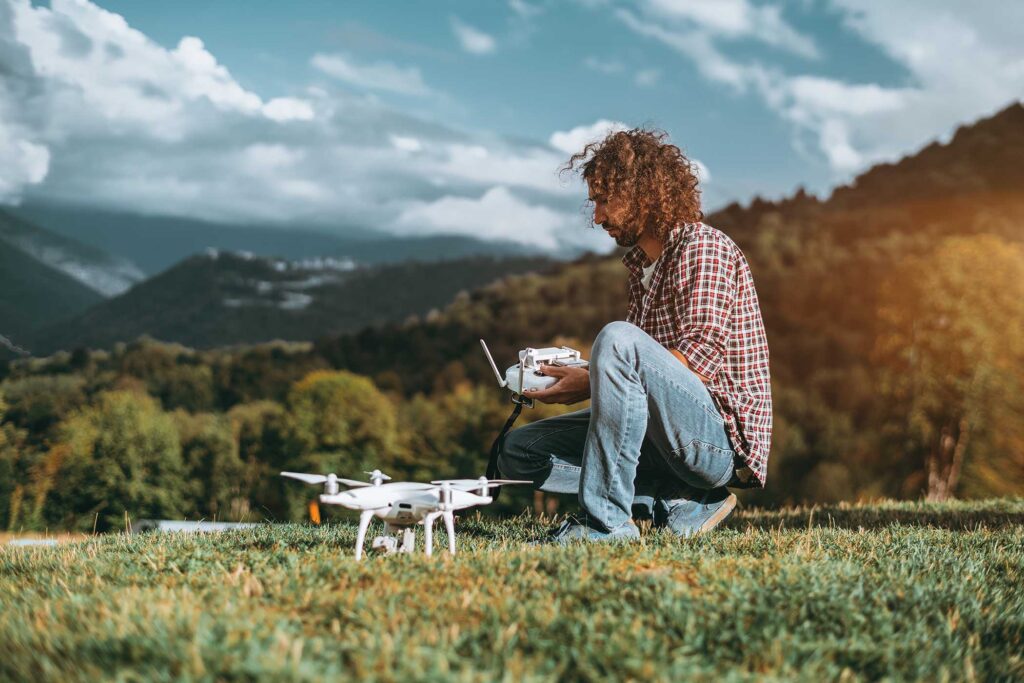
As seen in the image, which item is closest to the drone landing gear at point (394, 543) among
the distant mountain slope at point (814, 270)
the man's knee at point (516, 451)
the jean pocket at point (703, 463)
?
the man's knee at point (516, 451)

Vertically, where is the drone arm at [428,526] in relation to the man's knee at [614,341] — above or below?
below

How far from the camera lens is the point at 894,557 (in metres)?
4.01

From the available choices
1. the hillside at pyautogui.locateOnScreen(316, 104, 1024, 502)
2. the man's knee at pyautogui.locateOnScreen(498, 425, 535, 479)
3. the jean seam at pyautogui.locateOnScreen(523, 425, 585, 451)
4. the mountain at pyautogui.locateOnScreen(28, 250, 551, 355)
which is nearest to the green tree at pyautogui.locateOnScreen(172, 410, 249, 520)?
the hillside at pyautogui.locateOnScreen(316, 104, 1024, 502)

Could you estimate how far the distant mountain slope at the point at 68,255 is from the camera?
195 ft

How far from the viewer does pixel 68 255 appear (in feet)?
213

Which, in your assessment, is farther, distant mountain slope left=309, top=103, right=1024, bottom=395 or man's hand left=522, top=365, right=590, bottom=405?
distant mountain slope left=309, top=103, right=1024, bottom=395

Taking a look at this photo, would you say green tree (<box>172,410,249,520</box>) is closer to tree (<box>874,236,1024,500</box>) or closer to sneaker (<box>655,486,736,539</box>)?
tree (<box>874,236,1024,500</box>)

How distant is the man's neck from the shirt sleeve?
454 mm

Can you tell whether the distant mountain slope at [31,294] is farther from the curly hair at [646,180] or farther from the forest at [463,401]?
the curly hair at [646,180]

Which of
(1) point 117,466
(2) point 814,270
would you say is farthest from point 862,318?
(1) point 117,466

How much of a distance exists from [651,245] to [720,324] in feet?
2.48

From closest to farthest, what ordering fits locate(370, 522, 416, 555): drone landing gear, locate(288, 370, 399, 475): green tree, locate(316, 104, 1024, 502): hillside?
locate(370, 522, 416, 555): drone landing gear → locate(316, 104, 1024, 502): hillside → locate(288, 370, 399, 475): green tree

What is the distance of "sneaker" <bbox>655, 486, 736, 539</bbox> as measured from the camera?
5.10 metres

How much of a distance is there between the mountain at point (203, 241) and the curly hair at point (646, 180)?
3115 inches
